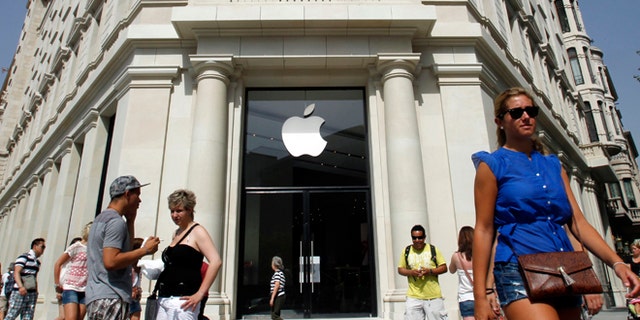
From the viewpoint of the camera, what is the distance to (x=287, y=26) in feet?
33.5

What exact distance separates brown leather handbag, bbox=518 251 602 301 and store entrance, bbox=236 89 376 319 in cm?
791

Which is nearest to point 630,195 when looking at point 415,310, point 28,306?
point 415,310

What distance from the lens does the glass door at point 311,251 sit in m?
9.35

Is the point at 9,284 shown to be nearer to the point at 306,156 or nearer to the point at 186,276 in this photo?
the point at 306,156

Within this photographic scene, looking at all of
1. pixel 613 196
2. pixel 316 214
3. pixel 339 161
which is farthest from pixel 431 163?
pixel 613 196

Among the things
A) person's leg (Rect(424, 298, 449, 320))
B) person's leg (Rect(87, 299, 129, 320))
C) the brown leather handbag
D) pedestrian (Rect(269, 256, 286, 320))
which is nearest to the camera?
the brown leather handbag

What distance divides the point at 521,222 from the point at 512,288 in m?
0.35

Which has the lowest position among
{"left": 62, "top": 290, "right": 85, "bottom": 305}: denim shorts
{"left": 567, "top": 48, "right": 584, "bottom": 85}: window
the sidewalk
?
the sidewalk

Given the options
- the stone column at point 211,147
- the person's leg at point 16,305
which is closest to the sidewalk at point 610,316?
the stone column at point 211,147

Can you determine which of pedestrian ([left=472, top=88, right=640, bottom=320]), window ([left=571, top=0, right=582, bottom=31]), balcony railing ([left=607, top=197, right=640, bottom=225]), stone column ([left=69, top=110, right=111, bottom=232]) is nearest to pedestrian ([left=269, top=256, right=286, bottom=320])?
stone column ([left=69, top=110, right=111, bottom=232])

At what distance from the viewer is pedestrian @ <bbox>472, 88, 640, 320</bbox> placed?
2023mm

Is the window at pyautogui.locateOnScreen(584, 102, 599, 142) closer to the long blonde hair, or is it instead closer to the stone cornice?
the stone cornice

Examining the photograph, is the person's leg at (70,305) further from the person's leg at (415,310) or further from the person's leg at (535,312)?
the person's leg at (535,312)

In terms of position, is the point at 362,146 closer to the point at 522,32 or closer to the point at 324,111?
the point at 324,111
